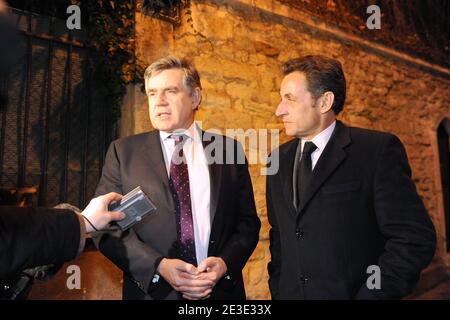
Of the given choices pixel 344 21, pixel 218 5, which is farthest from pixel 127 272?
pixel 344 21

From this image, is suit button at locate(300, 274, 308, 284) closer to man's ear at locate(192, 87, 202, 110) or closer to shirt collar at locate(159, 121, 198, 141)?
shirt collar at locate(159, 121, 198, 141)

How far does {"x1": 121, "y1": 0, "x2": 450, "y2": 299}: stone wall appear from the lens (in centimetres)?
335

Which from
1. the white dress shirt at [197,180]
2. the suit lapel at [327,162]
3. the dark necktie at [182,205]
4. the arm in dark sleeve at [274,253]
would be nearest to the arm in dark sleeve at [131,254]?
the dark necktie at [182,205]

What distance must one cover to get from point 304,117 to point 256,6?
2366 mm

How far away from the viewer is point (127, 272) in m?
1.85

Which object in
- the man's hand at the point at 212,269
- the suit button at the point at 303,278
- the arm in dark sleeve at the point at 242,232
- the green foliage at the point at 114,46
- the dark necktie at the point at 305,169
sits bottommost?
the suit button at the point at 303,278

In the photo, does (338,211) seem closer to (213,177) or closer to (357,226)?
(357,226)

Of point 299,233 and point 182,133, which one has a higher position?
point 182,133

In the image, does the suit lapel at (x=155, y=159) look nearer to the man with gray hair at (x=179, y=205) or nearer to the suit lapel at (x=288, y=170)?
the man with gray hair at (x=179, y=205)

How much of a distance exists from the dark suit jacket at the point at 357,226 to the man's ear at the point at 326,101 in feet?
0.63

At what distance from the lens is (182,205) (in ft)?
6.42

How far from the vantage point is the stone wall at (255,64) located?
3.35 m

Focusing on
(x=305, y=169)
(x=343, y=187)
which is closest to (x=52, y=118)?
(x=305, y=169)

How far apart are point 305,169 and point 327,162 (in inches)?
5.2
